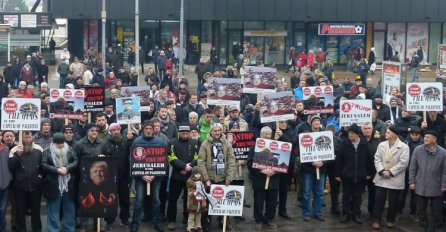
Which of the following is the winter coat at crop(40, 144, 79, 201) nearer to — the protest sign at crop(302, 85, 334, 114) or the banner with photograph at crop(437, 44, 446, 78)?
the protest sign at crop(302, 85, 334, 114)

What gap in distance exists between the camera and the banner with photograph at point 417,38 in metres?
46.5

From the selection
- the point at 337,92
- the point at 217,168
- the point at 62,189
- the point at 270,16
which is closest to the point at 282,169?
the point at 217,168

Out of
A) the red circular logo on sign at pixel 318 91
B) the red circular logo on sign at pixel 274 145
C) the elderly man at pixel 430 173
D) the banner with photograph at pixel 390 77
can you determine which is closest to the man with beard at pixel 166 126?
the red circular logo on sign at pixel 274 145

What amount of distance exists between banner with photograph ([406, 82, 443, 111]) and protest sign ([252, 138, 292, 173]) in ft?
13.5

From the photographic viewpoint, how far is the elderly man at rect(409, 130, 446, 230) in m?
14.2

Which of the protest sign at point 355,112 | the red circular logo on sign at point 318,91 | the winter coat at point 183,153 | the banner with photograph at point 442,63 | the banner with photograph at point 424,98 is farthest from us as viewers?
the banner with photograph at point 442,63

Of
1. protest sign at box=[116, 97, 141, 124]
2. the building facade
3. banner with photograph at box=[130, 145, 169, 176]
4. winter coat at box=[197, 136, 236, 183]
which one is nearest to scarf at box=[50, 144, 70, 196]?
banner with photograph at box=[130, 145, 169, 176]

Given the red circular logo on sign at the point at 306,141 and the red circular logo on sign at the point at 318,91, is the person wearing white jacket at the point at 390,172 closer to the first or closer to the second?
the red circular logo on sign at the point at 306,141

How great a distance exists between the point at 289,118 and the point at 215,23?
29080 millimetres

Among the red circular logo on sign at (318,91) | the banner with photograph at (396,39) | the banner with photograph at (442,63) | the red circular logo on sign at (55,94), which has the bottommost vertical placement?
the red circular logo on sign at (55,94)

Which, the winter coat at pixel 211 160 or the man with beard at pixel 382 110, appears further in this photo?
the man with beard at pixel 382 110

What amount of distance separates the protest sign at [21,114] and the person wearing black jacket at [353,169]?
5.59 metres

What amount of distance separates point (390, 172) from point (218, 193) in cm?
317

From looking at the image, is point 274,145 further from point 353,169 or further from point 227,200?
point 353,169
